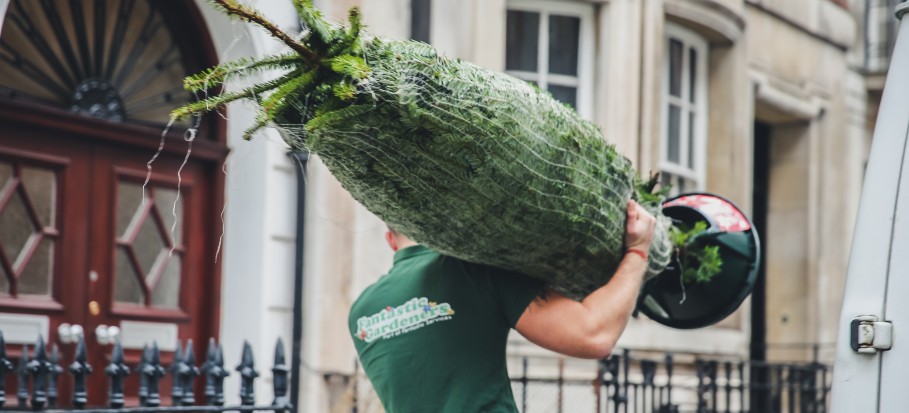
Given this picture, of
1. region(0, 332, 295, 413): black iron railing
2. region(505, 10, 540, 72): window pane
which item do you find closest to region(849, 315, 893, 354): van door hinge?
region(0, 332, 295, 413): black iron railing

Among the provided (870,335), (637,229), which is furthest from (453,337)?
(870,335)

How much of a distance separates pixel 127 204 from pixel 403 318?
14.4 feet

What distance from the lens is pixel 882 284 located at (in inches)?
124

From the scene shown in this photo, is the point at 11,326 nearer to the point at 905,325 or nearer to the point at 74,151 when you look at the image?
the point at 74,151

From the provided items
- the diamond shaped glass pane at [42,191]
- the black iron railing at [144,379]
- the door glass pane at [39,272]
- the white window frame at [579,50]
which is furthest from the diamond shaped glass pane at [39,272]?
the white window frame at [579,50]

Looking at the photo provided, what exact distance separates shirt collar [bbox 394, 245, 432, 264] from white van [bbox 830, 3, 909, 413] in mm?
1244

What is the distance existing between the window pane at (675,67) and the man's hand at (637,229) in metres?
7.77

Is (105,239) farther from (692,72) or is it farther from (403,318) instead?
(692,72)

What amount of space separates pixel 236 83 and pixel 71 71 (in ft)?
14.8

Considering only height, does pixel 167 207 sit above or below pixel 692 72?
below

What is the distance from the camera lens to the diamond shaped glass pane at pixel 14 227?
705 centimetres

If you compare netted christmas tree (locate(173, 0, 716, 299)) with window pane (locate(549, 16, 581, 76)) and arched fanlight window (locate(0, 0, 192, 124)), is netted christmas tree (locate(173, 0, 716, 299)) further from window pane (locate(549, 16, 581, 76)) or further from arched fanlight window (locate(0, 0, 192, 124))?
window pane (locate(549, 16, 581, 76))

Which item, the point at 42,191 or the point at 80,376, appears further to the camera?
the point at 42,191

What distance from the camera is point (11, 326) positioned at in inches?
274
